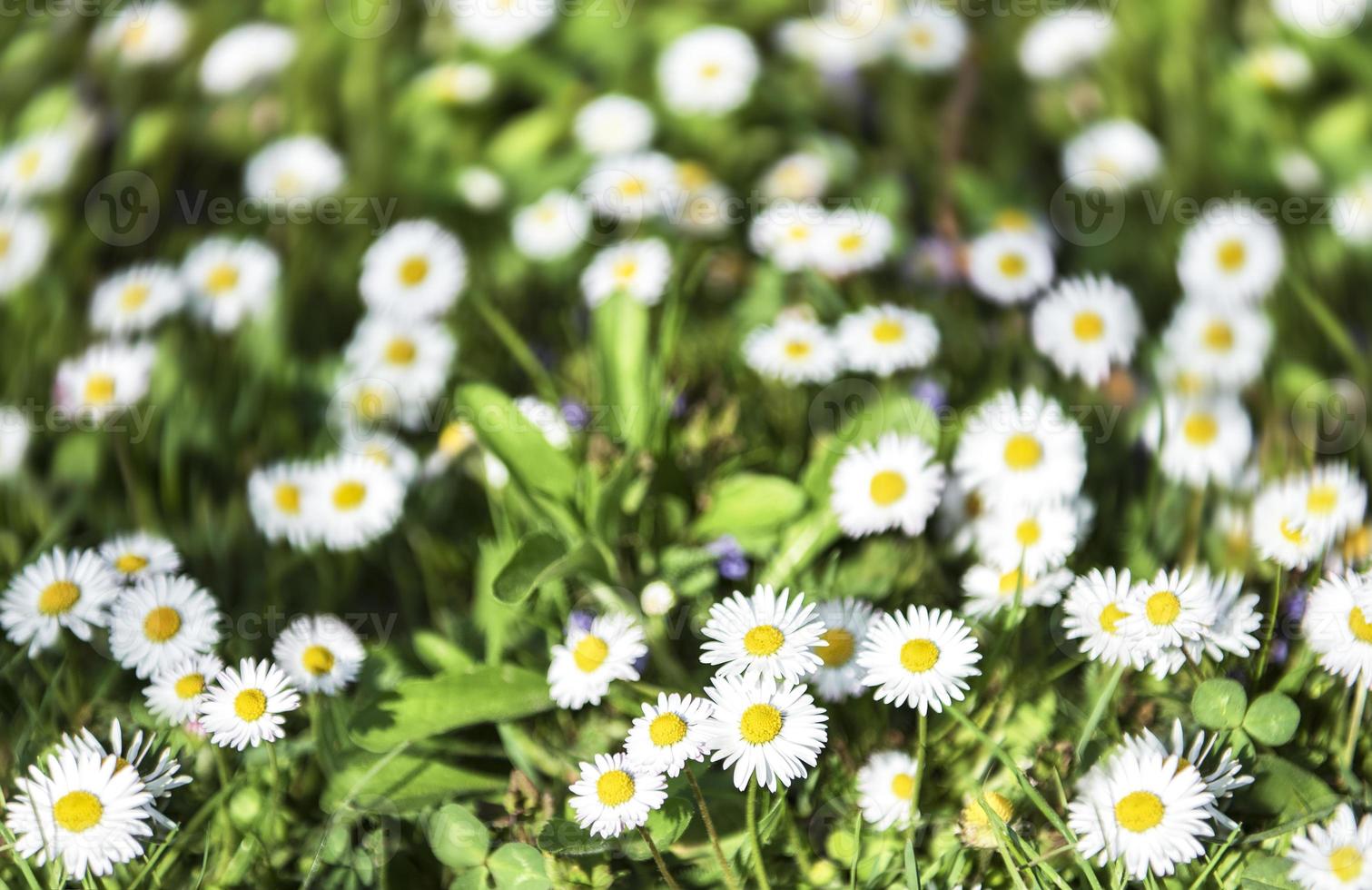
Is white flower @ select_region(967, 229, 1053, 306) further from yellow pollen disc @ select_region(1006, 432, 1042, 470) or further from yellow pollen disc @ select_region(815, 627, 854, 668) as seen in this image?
yellow pollen disc @ select_region(815, 627, 854, 668)

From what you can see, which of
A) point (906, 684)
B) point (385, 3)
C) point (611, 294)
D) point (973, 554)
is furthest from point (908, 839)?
point (385, 3)

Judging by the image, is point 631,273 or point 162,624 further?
point 631,273

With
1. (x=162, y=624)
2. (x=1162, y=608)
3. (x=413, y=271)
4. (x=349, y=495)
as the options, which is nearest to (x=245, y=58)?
(x=413, y=271)

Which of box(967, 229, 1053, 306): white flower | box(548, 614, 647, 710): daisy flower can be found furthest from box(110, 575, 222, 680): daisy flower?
box(967, 229, 1053, 306): white flower

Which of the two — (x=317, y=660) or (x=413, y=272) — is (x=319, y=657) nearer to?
(x=317, y=660)

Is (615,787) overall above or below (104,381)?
above

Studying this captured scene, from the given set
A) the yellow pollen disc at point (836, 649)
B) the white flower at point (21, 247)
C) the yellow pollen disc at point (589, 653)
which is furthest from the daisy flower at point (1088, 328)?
the white flower at point (21, 247)

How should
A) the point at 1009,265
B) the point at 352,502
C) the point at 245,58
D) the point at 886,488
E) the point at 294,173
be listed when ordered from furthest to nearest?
the point at 245,58 → the point at 294,173 → the point at 1009,265 → the point at 352,502 → the point at 886,488
